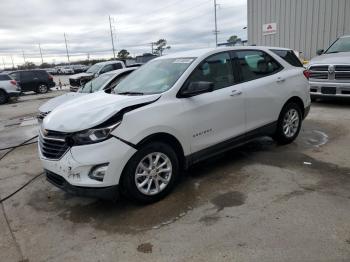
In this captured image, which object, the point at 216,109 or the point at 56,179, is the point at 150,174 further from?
the point at 216,109

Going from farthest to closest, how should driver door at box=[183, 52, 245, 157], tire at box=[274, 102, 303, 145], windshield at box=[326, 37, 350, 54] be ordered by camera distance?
windshield at box=[326, 37, 350, 54], tire at box=[274, 102, 303, 145], driver door at box=[183, 52, 245, 157]

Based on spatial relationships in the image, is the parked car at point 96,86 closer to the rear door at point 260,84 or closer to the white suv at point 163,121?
the white suv at point 163,121

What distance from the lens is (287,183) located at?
15.2 ft

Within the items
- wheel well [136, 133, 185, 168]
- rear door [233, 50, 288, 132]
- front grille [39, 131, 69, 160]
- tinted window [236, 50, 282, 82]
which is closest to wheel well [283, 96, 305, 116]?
rear door [233, 50, 288, 132]

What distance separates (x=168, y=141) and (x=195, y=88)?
2.47 ft

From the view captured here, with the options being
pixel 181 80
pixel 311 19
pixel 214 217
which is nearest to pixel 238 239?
pixel 214 217

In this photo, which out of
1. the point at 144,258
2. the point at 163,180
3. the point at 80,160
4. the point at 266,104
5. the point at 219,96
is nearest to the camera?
the point at 144,258

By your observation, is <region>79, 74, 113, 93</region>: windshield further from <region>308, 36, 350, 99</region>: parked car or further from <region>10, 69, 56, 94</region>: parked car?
<region>10, 69, 56, 94</region>: parked car

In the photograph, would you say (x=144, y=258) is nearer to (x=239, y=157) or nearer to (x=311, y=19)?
(x=239, y=157)

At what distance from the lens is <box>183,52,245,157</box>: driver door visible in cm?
461

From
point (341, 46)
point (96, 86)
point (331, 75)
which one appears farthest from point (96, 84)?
point (341, 46)

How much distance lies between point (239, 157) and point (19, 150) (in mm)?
4756

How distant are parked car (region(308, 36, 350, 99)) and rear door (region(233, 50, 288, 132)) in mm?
4045

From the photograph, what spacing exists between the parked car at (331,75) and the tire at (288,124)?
354 cm
